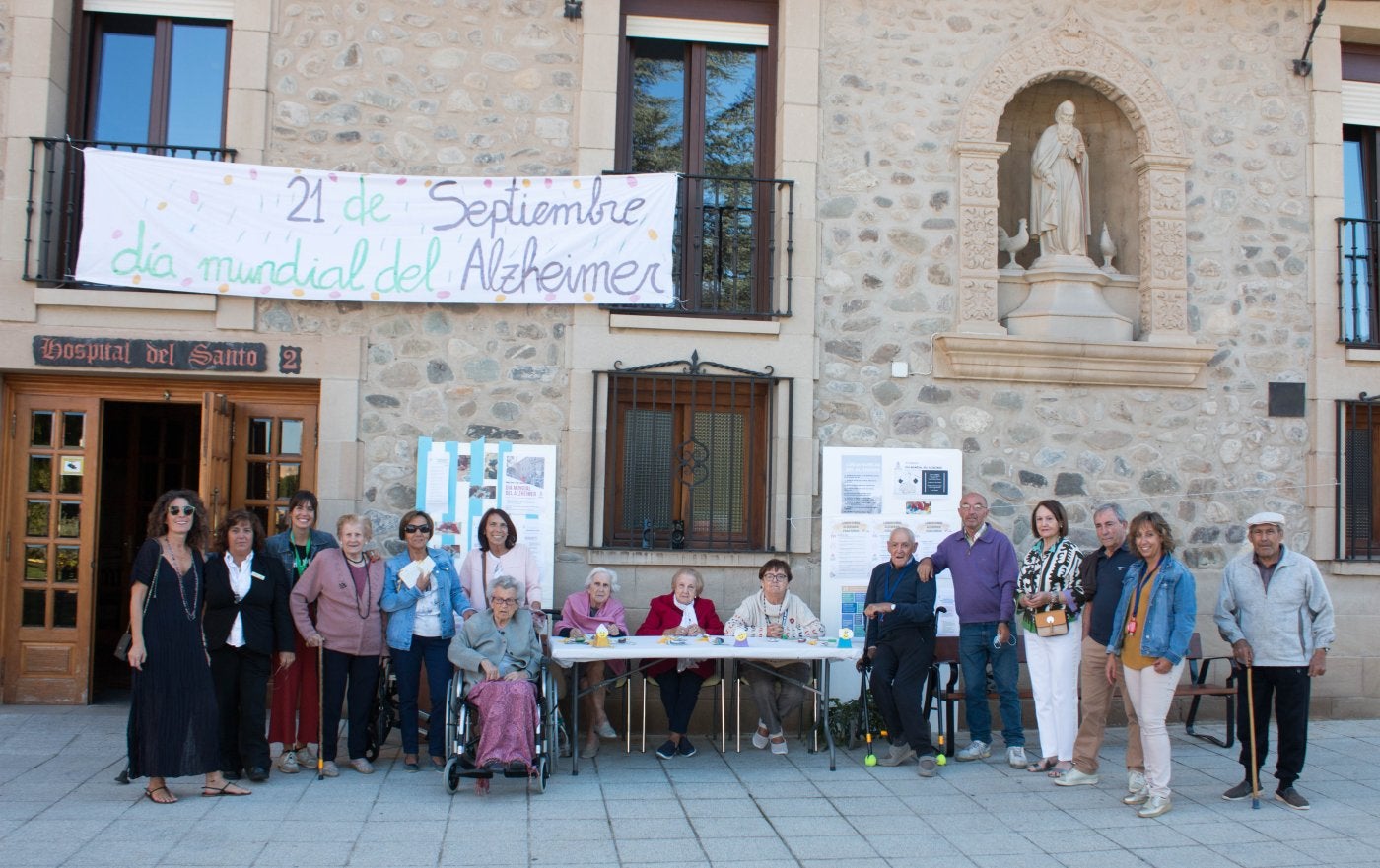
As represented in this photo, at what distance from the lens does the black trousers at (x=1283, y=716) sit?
20.1 feet

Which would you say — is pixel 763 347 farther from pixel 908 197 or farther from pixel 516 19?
pixel 516 19

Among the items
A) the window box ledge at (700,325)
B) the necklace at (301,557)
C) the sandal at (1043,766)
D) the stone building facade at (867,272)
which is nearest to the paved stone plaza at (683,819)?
the sandal at (1043,766)

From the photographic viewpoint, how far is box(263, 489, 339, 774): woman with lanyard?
6.59 meters

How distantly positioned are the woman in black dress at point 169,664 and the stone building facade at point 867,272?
1.84 m

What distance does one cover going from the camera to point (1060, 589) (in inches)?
266

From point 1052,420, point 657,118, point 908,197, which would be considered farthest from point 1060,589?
point 657,118

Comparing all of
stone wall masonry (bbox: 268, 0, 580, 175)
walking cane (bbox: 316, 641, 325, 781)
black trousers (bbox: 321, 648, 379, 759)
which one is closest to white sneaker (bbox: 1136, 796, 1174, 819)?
black trousers (bbox: 321, 648, 379, 759)

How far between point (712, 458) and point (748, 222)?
5.78 ft

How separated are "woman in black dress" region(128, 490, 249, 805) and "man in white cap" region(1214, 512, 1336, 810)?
5396mm

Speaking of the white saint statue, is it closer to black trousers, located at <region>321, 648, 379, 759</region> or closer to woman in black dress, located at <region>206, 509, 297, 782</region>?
black trousers, located at <region>321, 648, 379, 759</region>

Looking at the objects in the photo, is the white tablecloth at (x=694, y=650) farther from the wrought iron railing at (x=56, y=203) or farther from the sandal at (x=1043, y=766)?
the wrought iron railing at (x=56, y=203)

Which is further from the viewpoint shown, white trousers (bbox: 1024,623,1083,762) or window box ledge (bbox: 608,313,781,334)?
window box ledge (bbox: 608,313,781,334)

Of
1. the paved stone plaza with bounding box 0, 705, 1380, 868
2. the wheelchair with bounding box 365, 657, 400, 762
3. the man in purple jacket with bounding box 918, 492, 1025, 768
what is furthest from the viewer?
the man in purple jacket with bounding box 918, 492, 1025, 768

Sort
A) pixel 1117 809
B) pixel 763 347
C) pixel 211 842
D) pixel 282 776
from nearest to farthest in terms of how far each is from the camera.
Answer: pixel 211 842 < pixel 1117 809 < pixel 282 776 < pixel 763 347
